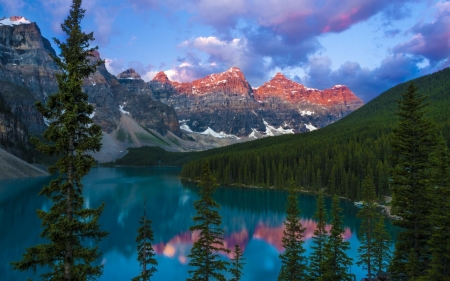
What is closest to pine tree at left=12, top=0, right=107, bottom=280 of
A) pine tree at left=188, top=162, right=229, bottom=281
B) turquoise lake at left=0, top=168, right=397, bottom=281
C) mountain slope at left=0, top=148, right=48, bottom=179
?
pine tree at left=188, top=162, right=229, bottom=281

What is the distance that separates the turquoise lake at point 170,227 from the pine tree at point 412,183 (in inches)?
730

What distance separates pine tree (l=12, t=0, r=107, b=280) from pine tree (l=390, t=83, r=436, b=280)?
59.5 feet

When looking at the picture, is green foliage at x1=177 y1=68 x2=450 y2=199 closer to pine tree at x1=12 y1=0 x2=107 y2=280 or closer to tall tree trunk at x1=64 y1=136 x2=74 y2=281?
pine tree at x1=12 y1=0 x2=107 y2=280

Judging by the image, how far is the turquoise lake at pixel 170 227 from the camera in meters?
40.6

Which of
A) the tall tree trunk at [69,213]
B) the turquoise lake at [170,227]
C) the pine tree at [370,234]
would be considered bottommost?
the turquoise lake at [170,227]

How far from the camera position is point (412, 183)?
20.8 m

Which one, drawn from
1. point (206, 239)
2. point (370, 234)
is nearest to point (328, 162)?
point (370, 234)

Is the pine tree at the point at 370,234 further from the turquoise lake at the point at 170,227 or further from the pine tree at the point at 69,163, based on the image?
the pine tree at the point at 69,163

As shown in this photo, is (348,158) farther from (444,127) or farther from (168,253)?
(168,253)

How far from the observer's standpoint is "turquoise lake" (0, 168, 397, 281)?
40.6 meters

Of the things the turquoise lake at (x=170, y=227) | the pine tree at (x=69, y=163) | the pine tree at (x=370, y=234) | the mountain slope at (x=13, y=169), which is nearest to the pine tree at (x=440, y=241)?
the pine tree at (x=370, y=234)

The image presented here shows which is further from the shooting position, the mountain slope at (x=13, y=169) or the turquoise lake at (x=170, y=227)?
the mountain slope at (x=13, y=169)

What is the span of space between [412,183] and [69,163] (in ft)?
66.2

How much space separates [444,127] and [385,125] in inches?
1166
